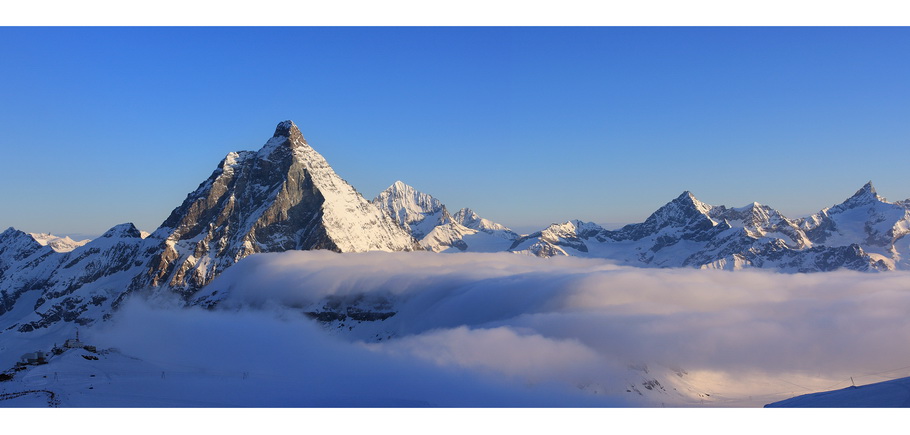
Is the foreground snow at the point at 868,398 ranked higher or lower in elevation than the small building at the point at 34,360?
lower

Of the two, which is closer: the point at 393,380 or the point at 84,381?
the point at 84,381

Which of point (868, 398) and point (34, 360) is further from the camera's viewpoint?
point (34, 360)

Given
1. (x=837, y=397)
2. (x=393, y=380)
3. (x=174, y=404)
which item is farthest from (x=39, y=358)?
(x=837, y=397)

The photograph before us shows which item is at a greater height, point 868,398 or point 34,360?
point 34,360

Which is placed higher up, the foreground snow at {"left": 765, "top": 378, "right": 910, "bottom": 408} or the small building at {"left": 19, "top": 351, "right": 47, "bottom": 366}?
the small building at {"left": 19, "top": 351, "right": 47, "bottom": 366}

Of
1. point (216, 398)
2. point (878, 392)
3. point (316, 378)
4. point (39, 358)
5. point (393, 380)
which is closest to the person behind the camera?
point (878, 392)

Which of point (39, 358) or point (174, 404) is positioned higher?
Answer: point (39, 358)

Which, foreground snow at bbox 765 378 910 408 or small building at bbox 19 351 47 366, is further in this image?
small building at bbox 19 351 47 366

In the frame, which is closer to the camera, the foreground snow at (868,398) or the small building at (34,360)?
the foreground snow at (868,398)

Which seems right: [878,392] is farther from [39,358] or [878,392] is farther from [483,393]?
[39,358]

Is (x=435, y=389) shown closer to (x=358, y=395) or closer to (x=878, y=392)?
(x=358, y=395)

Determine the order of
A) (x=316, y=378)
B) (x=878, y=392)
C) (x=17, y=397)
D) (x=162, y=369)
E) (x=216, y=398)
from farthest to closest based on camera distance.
Answer: (x=316, y=378) < (x=162, y=369) < (x=216, y=398) < (x=17, y=397) < (x=878, y=392)
